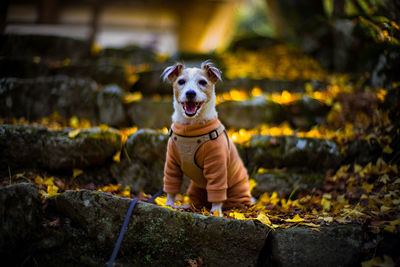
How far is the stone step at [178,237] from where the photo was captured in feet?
7.88

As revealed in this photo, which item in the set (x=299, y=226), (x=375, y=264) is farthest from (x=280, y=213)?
(x=375, y=264)

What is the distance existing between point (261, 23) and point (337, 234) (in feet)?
67.1

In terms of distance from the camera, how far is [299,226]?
2.71 m

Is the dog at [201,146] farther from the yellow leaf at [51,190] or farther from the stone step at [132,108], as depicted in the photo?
the stone step at [132,108]

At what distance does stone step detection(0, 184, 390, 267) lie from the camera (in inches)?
94.5

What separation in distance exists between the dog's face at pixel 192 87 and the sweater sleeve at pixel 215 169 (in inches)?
15.2

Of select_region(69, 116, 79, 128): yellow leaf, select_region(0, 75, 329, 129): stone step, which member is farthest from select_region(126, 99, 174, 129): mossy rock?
select_region(69, 116, 79, 128): yellow leaf

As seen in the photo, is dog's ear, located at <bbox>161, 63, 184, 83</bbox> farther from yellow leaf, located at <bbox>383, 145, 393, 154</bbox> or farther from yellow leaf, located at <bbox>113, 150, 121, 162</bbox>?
yellow leaf, located at <bbox>383, 145, 393, 154</bbox>

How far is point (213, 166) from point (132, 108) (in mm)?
2743

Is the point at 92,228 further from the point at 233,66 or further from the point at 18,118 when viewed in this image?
the point at 233,66

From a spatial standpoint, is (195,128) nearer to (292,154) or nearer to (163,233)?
(163,233)

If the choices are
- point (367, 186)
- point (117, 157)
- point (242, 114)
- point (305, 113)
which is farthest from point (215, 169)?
point (305, 113)

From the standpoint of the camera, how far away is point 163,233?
2469 mm

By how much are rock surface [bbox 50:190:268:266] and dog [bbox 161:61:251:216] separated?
515 mm
